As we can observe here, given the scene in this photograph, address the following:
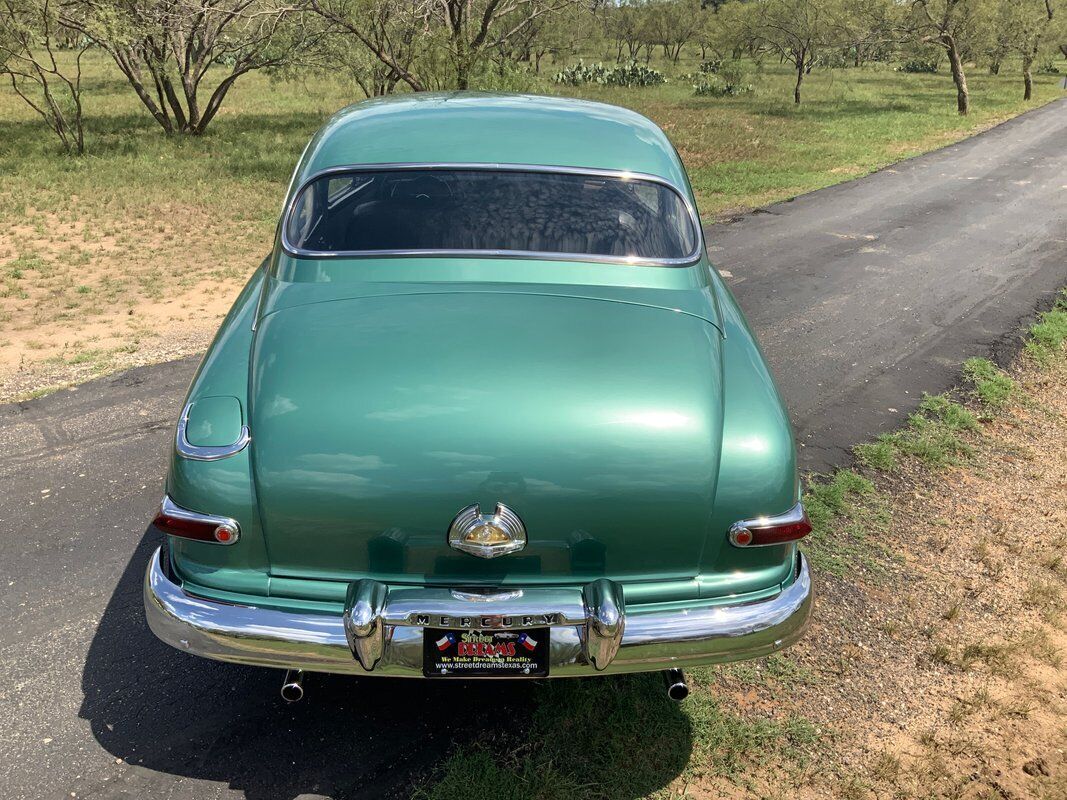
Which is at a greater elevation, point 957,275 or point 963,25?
point 963,25

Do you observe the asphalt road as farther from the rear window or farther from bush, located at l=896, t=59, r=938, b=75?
bush, located at l=896, t=59, r=938, b=75

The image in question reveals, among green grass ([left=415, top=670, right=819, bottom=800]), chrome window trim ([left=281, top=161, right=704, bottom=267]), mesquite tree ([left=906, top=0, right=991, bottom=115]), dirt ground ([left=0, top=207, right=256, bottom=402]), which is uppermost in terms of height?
mesquite tree ([left=906, top=0, right=991, bottom=115])

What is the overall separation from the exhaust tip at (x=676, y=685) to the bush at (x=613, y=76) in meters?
37.7

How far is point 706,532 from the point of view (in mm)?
2514

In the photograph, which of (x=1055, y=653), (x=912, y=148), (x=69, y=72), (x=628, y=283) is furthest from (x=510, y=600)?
(x=69, y=72)

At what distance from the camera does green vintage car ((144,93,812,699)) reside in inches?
95.0

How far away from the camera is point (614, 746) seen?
Answer: 9.64 feet

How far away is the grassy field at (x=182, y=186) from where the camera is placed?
285 inches

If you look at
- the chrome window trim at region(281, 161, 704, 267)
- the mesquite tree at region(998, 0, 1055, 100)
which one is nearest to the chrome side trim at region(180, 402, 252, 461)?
the chrome window trim at region(281, 161, 704, 267)

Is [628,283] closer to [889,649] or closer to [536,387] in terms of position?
[536,387]

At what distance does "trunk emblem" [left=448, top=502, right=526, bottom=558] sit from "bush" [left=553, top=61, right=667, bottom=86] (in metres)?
37.9

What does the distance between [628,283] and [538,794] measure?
184 centimetres

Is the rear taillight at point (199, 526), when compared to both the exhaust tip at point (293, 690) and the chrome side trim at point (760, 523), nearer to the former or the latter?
the exhaust tip at point (293, 690)

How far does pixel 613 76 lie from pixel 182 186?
92.8 ft
